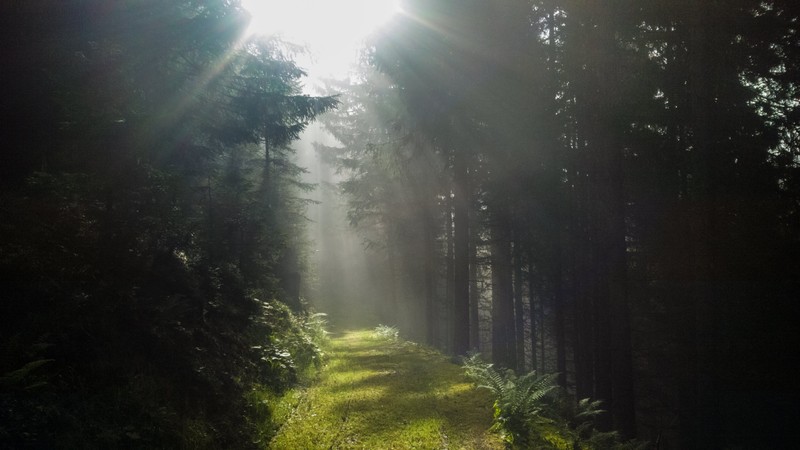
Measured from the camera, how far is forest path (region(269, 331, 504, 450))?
5.86 meters

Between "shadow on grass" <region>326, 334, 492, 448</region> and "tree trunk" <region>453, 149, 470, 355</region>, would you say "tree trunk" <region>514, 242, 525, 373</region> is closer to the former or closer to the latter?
"tree trunk" <region>453, 149, 470, 355</region>

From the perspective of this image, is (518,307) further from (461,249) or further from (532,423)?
(532,423)

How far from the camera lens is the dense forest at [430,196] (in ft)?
18.7

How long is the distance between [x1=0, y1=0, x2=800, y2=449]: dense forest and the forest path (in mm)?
828

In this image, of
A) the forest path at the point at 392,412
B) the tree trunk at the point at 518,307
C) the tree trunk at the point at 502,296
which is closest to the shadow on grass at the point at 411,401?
the forest path at the point at 392,412

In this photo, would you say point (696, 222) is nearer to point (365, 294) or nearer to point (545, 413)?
point (545, 413)

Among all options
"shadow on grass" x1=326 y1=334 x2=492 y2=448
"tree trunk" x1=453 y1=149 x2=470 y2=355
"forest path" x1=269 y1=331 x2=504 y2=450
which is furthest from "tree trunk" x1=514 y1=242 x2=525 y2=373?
"forest path" x1=269 y1=331 x2=504 y2=450

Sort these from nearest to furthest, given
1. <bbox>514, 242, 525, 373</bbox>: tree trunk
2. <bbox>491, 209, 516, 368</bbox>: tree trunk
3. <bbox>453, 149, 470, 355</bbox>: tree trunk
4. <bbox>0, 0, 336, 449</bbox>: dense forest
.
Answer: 1. <bbox>0, 0, 336, 449</bbox>: dense forest
2. <bbox>453, 149, 470, 355</bbox>: tree trunk
3. <bbox>491, 209, 516, 368</bbox>: tree trunk
4. <bbox>514, 242, 525, 373</bbox>: tree trunk

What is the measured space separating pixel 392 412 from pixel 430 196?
16.3m

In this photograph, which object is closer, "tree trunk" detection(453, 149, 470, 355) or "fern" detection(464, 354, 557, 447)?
"fern" detection(464, 354, 557, 447)

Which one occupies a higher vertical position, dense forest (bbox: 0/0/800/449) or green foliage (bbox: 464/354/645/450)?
dense forest (bbox: 0/0/800/449)

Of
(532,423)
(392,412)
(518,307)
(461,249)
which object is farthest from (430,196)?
(532,423)

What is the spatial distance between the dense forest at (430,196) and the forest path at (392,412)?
828 mm

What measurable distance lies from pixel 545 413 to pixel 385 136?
63.3ft
